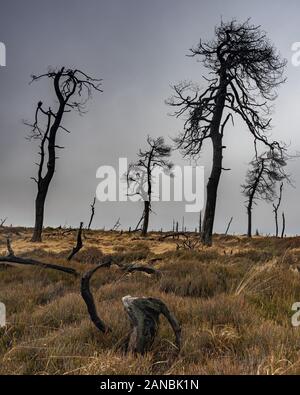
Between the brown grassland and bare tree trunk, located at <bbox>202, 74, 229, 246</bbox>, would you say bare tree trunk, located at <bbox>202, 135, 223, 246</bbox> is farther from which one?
the brown grassland

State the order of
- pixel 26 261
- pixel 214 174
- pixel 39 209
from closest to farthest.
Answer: pixel 26 261
pixel 214 174
pixel 39 209

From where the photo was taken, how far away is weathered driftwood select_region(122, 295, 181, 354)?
3318 millimetres

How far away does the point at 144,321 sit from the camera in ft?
11.4

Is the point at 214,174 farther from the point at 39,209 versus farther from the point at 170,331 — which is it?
the point at 170,331

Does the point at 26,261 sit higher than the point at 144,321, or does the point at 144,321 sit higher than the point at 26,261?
the point at 26,261

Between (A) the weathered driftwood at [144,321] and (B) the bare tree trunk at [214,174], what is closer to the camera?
(A) the weathered driftwood at [144,321]

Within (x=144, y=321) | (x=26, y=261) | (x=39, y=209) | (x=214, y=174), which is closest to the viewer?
(x=144, y=321)

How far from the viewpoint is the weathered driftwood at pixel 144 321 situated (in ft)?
10.9

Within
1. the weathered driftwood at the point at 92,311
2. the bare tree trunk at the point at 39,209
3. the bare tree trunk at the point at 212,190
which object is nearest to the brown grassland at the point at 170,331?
the weathered driftwood at the point at 92,311

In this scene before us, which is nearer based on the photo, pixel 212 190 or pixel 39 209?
pixel 212 190

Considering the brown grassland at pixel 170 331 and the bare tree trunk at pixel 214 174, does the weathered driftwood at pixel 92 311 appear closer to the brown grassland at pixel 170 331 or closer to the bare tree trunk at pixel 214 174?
the brown grassland at pixel 170 331

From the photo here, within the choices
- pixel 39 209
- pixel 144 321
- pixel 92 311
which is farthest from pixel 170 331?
pixel 39 209
